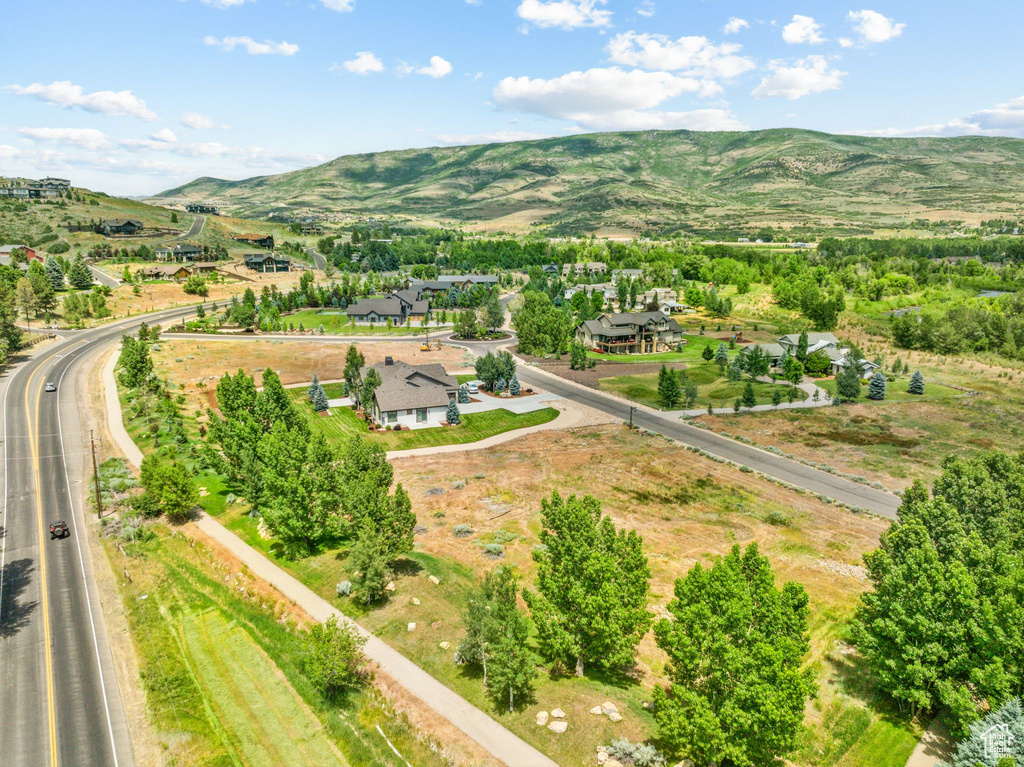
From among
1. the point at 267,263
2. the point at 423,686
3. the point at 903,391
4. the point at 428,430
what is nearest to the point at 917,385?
the point at 903,391

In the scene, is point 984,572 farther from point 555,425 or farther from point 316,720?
point 555,425

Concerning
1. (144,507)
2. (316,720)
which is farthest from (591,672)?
(144,507)

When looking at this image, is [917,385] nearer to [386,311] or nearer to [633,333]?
[633,333]

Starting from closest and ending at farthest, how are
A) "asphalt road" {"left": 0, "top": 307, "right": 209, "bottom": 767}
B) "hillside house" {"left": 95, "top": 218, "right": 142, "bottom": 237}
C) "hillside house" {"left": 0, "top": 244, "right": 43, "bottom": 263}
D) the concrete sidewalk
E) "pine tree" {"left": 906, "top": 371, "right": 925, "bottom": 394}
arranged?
the concrete sidewalk, "asphalt road" {"left": 0, "top": 307, "right": 209, "bottom": 767}, "pine tree" {"left": 906, "top": 371, "right": 925, "bottom": 394}, "hillside house" {"left": 0, "top": 244, "right": 43, "bottom": 263}, "hillside house" {"left": 95, "top": 218, "right": 142, "bottom": 237}

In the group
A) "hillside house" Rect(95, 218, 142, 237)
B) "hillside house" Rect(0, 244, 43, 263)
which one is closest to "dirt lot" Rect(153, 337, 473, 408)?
"hillside house" Rect(0, 244, 43, 263)

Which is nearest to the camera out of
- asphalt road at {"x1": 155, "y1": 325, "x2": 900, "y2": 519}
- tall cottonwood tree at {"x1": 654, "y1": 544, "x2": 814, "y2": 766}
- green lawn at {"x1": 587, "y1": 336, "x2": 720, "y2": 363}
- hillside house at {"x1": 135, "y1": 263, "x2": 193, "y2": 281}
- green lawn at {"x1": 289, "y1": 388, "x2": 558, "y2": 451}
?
tall cottonwood tree at {"x1": 654, "y1": 544, "x2": 814, "y2": 766}

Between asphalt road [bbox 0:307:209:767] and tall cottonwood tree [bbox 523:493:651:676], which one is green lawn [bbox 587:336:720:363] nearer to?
tall cottonwood tree [bbox 523:493:651:676]

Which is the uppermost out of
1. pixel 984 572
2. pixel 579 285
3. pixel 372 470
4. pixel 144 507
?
pixel 579 285
